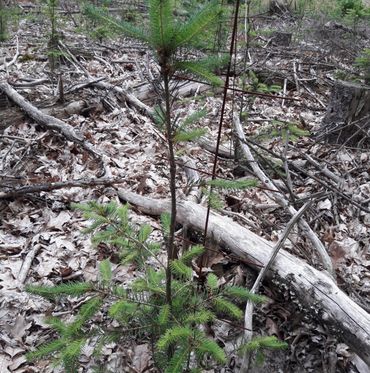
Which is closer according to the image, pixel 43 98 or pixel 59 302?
pixel 59 302

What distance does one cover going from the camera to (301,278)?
107 inches

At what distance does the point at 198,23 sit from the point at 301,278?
1918 mm

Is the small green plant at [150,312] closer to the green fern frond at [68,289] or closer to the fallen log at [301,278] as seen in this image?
the green fern frond at [68,289]

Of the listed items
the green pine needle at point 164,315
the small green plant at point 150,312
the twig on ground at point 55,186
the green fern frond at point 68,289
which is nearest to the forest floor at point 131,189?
the twig on ground at point 55,186

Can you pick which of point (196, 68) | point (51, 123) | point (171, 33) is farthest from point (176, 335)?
point (51, 123)

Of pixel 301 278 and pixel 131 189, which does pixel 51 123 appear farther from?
pixel 301 278

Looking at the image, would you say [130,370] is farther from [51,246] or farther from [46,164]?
[46,164]

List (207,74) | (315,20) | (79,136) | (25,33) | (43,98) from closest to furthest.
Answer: (207,74)
(79,136)
(43,98)
(25,33)
(315,20)

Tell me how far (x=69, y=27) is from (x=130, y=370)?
9.99 metres

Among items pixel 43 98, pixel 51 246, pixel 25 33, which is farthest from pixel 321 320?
pixel 25 33

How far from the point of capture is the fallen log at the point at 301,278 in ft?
7.86

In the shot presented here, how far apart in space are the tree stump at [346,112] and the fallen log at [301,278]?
3.05m

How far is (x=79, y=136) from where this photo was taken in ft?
16.9

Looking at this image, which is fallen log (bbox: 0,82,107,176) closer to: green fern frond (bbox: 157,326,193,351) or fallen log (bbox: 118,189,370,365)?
fallen log (bbox: 118,189,370,365)
